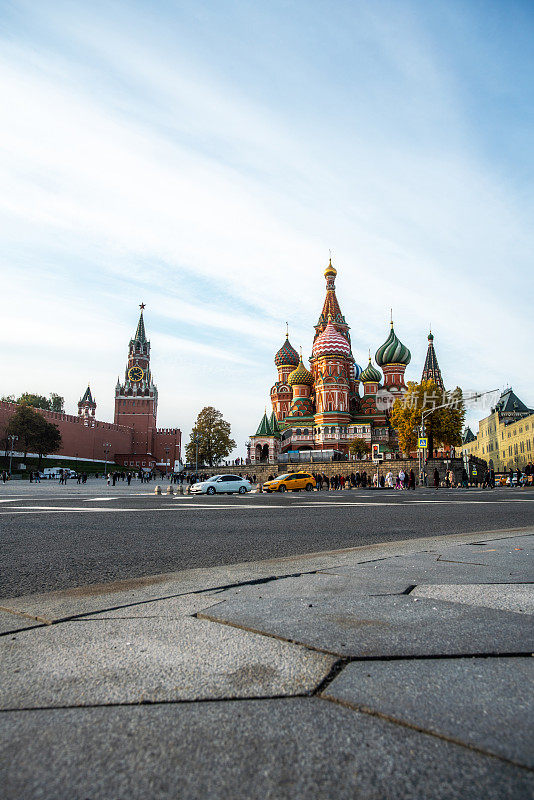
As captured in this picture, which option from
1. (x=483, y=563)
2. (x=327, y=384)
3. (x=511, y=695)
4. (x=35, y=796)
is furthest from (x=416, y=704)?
(x=327, y=384)

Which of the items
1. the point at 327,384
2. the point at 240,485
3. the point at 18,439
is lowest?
the point at 240,485

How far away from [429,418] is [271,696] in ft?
162

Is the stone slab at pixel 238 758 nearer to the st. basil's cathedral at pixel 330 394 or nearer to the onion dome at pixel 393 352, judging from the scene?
the st. basil's cathedral at pixel 330 394

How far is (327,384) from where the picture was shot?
2813 inches

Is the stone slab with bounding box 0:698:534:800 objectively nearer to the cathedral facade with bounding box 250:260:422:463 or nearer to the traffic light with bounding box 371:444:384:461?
the traffic light with bounding box 371:444:384:461

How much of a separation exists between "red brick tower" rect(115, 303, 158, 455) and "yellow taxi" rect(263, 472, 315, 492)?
278ft

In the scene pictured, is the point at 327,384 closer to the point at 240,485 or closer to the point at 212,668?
the point at 240,485

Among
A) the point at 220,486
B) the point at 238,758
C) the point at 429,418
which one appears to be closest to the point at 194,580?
the point at 238,758

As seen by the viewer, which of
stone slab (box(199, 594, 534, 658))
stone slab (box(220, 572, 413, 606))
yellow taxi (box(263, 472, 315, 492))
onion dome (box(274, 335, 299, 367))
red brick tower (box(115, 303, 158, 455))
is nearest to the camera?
stone slab (box(199, 594, 534, 658))

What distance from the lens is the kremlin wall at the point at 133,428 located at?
10081 cm

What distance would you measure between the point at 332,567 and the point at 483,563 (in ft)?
4.65

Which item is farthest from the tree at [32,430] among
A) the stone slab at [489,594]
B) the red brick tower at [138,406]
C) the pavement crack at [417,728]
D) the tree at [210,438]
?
the pavement crack at [417,728]

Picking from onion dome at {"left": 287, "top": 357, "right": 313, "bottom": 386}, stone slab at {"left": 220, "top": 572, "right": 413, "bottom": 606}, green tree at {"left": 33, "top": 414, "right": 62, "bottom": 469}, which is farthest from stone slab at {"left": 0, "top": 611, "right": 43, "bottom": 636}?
green tree at {"left": 33, "top": 414, "right": 62, "bottom": 469}

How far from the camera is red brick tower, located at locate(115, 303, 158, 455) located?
118 meters
